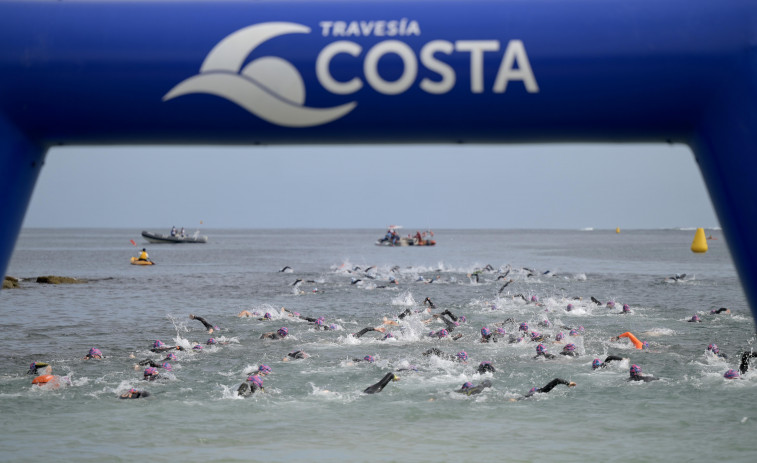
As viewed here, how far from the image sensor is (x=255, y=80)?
345 cm

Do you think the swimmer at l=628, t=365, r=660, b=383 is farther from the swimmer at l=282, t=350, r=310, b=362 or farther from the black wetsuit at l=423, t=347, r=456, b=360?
the swimmer at l=282, t=350, r=310, b=362

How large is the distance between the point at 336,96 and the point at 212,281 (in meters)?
43.1

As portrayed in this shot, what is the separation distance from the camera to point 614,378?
14641 mm

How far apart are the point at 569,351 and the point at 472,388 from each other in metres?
4.39

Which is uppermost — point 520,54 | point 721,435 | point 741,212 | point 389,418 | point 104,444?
point 520,54

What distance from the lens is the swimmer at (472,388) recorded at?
1329 centimetres

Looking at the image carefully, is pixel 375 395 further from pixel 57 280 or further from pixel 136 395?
pixel 57 280

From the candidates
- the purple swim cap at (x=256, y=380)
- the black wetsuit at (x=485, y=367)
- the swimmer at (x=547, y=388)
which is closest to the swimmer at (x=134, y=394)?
the purple swim cap at (x=256, y=380)

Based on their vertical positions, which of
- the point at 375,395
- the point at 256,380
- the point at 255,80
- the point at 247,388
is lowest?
the point at 247,388

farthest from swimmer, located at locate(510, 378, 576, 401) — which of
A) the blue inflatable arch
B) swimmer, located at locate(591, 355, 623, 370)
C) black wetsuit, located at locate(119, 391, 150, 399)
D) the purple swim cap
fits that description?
the blue inflatable arch

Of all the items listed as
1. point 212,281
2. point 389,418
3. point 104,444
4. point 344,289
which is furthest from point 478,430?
point 212,281

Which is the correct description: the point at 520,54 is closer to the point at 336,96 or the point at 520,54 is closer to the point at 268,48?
the point at 336,96

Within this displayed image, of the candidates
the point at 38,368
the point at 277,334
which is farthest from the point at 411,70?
the point at 277,334

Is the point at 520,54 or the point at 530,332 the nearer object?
the point at 520,54
